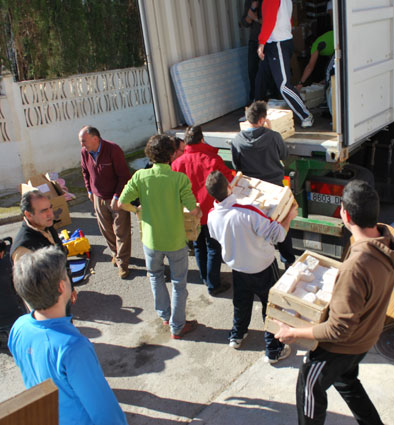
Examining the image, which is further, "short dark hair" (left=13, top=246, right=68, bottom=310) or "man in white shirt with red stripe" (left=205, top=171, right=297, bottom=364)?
"man in white shirt with red stripe" (left=205, top=171, right=297, bottom=364)

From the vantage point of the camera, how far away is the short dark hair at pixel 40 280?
201 centimetres

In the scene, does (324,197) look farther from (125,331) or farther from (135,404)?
(135,404)

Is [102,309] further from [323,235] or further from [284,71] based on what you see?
[284,71]

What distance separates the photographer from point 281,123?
192 inches

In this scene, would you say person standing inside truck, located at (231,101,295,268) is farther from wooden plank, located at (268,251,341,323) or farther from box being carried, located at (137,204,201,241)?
wooden plank, located at (268,251,341,323)

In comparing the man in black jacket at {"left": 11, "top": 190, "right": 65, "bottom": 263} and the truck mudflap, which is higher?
the man in black jacket at {"left": 11, "top": 190, "right": 65, "bottom": 263}

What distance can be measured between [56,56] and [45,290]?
8.37 metres

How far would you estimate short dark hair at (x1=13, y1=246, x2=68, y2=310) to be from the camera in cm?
201

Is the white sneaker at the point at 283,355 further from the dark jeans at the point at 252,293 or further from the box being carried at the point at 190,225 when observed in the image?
the box being carried at the point at 190,225

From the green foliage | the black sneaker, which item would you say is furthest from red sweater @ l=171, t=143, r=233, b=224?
the green foliage

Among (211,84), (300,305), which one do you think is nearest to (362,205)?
(300,305)

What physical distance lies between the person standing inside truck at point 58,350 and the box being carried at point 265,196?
2.01 metres

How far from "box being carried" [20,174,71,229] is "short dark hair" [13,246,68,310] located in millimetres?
4903

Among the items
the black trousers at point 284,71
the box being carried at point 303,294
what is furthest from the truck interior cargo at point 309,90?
the box being carried at point 303,294
